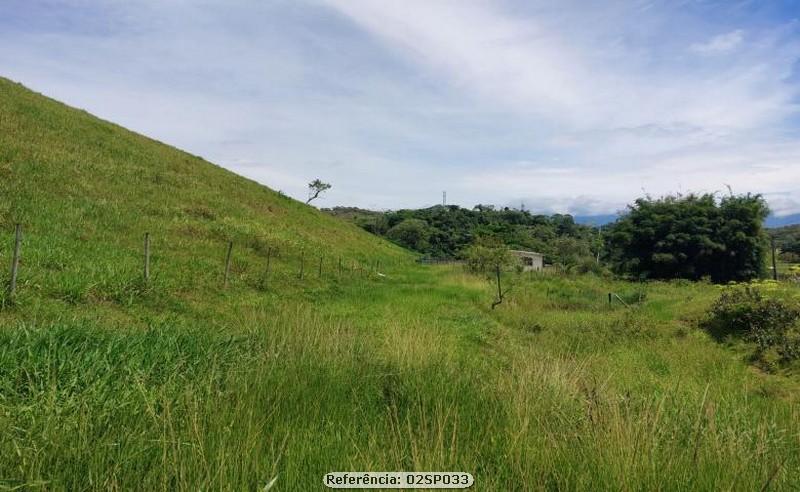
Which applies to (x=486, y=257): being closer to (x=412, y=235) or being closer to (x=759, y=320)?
(x=759, y=320)

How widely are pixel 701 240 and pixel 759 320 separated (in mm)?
23761

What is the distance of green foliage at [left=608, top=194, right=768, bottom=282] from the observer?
33281mm

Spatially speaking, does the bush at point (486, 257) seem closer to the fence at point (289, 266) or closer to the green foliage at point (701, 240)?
the fence at point (289, 266)

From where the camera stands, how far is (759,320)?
12.5 meters

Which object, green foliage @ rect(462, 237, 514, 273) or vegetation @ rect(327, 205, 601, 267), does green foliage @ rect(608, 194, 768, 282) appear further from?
vegetation @ rect(327, 205, 601, 267)

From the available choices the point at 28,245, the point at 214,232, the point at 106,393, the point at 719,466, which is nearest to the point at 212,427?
the point at 106,393

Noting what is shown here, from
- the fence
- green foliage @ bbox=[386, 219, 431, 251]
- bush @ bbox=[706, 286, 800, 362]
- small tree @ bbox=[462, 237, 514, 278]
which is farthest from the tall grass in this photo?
green foliage @ bbox=[386, 219, 431, 251]

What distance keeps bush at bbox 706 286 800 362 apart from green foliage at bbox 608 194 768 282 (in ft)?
70.3

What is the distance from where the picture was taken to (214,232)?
70.2 ft

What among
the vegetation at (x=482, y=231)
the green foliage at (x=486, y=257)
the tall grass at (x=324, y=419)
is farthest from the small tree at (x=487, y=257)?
the tall grass at (x=324, y=419)

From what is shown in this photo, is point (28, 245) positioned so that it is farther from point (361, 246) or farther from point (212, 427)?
point (361, 246)

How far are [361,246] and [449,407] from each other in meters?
33.7

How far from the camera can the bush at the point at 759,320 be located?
34.8 feet

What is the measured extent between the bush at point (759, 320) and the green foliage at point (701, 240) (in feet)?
70.3
